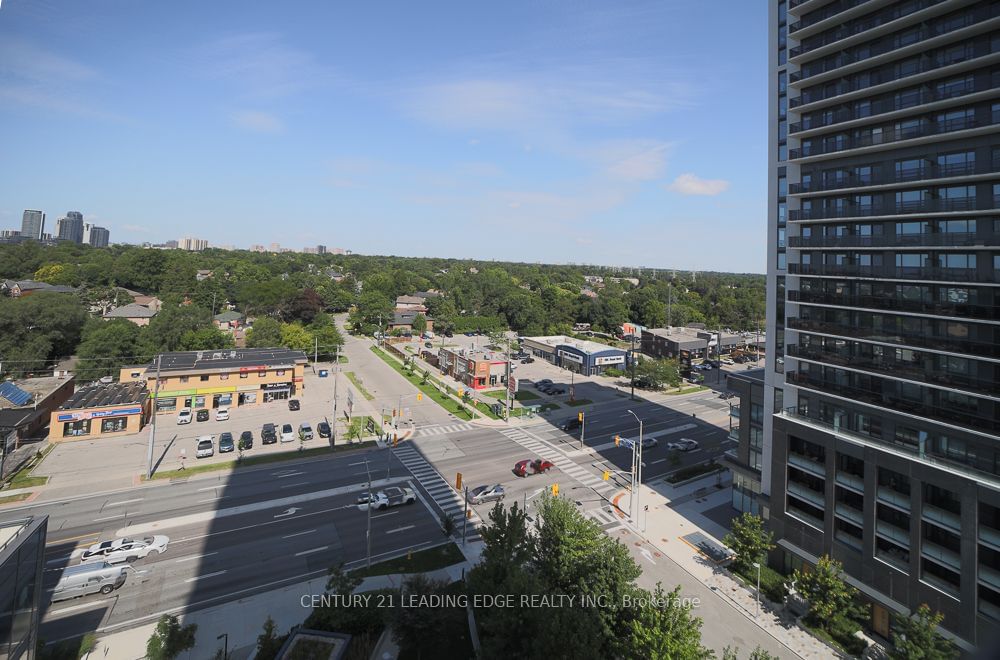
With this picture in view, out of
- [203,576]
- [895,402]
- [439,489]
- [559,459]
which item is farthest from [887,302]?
[203,576]

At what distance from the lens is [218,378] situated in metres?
63.8

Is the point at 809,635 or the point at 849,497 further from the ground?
the point at 849,497

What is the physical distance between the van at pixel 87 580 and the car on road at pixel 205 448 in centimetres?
1876

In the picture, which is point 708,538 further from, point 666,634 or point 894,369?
point 666,634

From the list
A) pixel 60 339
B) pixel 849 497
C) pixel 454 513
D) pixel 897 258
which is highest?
pixel 897 258

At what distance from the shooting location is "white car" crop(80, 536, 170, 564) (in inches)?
1229

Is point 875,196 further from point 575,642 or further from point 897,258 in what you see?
point 575,642

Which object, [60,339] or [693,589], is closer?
[693,589]

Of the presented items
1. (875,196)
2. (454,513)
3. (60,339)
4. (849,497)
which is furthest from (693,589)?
(60,339)

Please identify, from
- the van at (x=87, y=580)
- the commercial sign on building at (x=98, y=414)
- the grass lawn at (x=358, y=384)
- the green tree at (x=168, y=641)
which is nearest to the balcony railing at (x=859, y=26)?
the green tree at (x=168, y=641)

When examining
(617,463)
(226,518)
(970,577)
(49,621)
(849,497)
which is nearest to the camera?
(970,577)

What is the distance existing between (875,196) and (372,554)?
3889 cm

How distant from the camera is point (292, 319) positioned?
115875 millimetres

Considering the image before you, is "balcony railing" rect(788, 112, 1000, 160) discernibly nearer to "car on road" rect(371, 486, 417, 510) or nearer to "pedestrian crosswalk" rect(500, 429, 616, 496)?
"pedestrian crosswalk" rect(500, 429, 616, 496)
